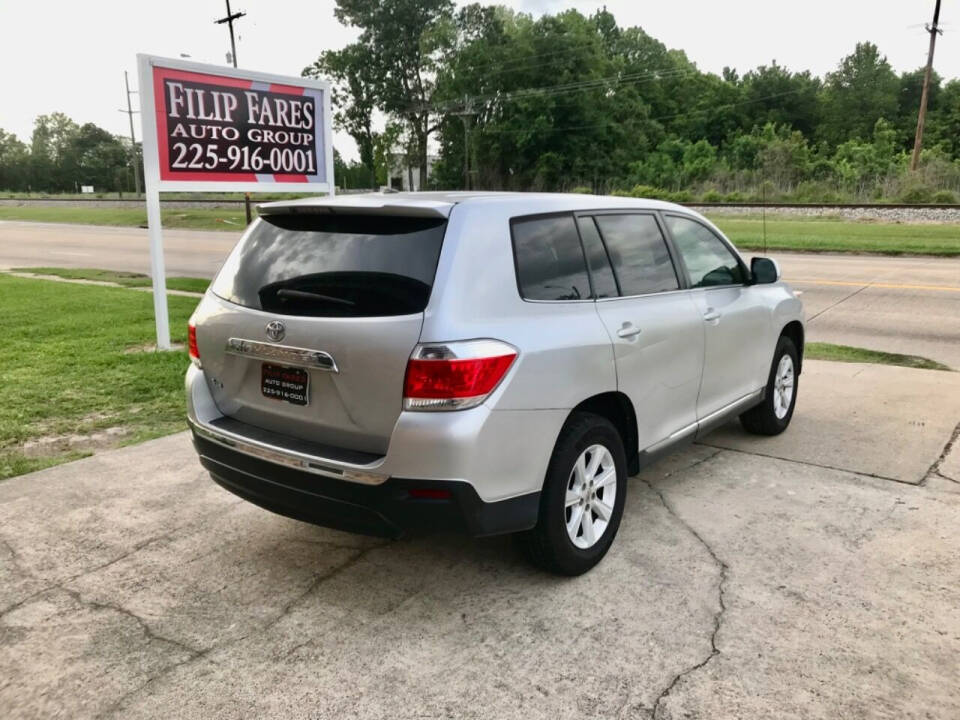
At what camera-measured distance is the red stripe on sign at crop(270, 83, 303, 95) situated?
902 cm

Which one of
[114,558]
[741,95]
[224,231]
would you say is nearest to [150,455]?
[114,558]

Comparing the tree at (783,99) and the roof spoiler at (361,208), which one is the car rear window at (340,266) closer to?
the roof spoiler at (361,208)

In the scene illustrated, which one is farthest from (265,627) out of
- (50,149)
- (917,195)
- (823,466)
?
(50,149)

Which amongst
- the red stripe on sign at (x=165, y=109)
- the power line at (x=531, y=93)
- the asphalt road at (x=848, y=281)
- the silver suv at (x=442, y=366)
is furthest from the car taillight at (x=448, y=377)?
the power line at (x=531, y=93)

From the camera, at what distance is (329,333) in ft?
9.95

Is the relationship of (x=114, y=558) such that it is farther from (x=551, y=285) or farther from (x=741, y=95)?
(x=741, y=95)

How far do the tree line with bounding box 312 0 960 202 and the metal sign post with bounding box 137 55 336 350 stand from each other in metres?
45.8

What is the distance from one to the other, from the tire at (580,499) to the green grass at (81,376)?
11.5 ft

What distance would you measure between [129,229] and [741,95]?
63.2 metres

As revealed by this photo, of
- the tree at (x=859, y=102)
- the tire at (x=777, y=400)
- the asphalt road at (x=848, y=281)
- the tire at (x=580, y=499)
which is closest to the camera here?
the tire at (x=580, y=499)

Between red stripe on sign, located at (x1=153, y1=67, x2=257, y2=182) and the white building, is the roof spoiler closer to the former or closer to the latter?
red stripe on sign, located at (x1=153, y1=67, x2=257, y2=182)

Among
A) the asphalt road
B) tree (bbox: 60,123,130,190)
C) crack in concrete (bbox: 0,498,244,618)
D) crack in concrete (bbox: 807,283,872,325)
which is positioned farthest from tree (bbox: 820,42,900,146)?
tree (bbox: 60,123,130,190)

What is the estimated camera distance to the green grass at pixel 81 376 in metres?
5.67

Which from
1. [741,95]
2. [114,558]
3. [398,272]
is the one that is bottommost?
[114,558]
